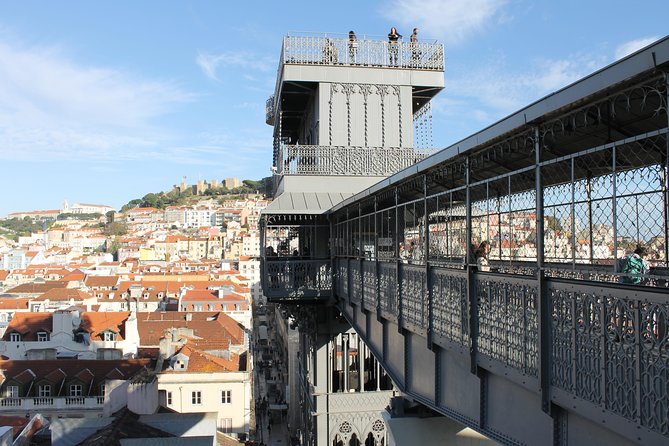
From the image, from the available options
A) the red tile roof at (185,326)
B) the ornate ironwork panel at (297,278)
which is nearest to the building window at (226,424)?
the red tile roof at (185,326)

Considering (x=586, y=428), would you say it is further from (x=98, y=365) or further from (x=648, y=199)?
(x=98, y=365)

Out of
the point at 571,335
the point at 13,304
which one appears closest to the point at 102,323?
the point at 13,304

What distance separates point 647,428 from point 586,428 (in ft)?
2.93

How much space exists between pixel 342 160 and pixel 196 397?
20.7 metres

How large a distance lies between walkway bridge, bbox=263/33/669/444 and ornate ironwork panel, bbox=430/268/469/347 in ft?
0.07

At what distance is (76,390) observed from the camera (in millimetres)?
33375

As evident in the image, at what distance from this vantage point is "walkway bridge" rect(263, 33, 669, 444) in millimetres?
4098

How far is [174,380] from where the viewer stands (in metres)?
34.5

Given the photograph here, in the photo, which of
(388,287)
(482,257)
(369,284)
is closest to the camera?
(482,257)

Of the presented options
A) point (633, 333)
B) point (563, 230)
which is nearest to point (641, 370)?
point (633, 333)

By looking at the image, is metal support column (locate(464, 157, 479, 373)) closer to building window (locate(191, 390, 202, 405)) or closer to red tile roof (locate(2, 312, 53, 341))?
building window (locate(191, 390, 202, 405))

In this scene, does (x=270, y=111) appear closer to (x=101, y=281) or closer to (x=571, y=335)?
(x=571, y=335)

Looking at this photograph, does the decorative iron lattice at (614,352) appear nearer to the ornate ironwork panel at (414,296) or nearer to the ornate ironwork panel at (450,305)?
the ornate ironwork panel at (450,305)

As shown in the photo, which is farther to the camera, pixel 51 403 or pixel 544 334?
pixel 51 403
